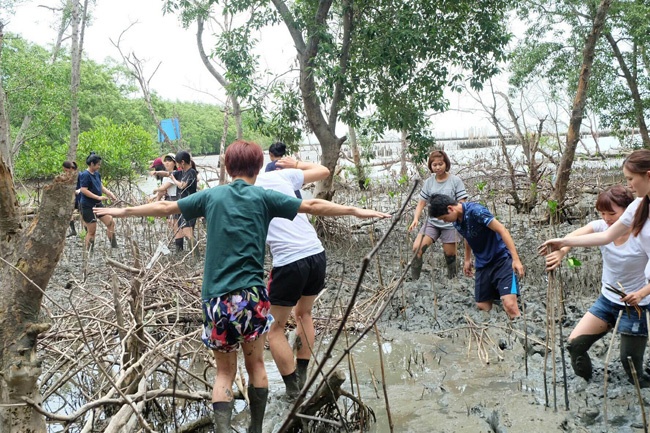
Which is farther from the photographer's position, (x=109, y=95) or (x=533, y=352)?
(x=109, y=95)

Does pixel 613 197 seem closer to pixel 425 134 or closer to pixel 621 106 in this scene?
pixel 425 134

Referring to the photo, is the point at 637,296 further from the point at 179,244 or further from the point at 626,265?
the point at 179,244

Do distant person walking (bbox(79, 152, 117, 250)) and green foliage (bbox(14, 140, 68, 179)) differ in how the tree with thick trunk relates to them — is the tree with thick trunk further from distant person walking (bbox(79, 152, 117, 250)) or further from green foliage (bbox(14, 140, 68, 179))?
green foliage (bbox(14, 140, 68, 179))

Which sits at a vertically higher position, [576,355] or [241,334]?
[241,334]

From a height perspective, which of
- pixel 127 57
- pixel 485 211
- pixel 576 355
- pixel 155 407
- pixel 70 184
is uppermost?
pixel 127 57

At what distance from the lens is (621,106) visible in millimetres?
16391

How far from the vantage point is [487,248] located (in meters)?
5.05

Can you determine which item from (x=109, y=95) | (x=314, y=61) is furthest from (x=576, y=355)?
(x=109, y=95)

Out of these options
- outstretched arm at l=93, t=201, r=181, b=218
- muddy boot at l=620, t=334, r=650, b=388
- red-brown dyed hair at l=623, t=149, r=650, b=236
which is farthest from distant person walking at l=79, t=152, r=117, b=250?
red-brown dyed hair at l=623, t=149, r=650, b=236

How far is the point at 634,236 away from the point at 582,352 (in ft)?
3.17

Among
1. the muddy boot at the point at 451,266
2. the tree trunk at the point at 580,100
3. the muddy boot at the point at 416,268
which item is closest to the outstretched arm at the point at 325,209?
the muddy boot at the point at 416,268

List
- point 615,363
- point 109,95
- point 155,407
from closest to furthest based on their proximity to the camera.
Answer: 1. point 155,407
2. point 615,363
3. point 109,95

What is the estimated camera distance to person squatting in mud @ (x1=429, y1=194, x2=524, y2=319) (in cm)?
473

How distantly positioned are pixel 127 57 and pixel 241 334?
455 inches
